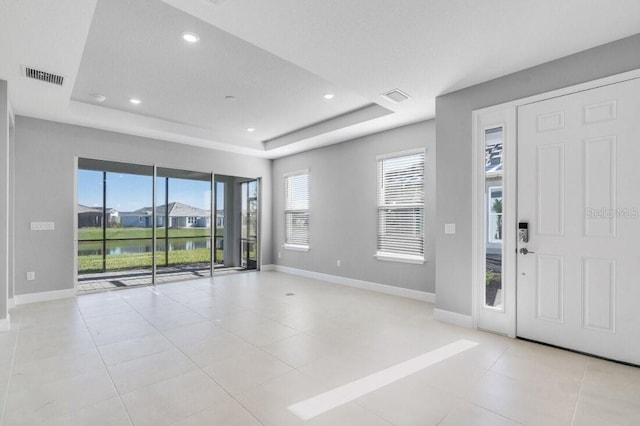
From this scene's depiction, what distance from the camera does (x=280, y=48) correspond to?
9.57ft

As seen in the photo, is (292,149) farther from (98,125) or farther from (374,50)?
(374,50)

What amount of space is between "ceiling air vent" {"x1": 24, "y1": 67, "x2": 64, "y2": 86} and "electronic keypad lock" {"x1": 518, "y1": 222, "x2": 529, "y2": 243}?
5268mm

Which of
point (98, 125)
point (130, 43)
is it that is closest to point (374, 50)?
point (130, 43)

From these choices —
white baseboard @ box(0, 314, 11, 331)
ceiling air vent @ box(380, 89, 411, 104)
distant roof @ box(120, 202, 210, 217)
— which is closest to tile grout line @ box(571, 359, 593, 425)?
ceiling air vent @ box(380, 89, 411, 104)

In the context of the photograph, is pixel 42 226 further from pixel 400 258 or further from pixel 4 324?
pixel 400 258

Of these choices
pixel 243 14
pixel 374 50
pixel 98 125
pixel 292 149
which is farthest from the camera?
pixel 292 149

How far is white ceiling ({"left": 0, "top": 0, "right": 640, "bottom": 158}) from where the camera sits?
7.98ft

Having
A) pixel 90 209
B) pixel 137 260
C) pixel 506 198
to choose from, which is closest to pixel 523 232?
pixel 506 198

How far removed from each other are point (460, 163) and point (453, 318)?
190 cm

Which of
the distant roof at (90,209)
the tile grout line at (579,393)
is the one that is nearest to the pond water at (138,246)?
the distant roof at (90,209)

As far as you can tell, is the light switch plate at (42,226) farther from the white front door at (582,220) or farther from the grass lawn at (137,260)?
the white front door at (582,220)

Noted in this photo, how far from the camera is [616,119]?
287 centimetres

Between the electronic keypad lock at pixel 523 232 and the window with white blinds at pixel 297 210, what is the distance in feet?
14.8

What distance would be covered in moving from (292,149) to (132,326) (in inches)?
183
